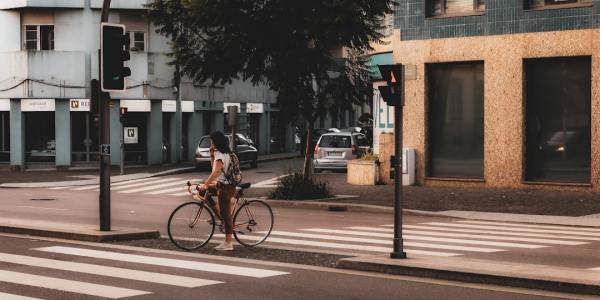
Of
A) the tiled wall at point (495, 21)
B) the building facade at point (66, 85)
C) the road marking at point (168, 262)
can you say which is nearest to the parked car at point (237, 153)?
the building facade at point (66, 85)

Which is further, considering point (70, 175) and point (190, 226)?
point (70, 175)

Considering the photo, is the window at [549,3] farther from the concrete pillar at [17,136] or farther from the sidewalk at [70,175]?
the concrete pillar at [17,136]

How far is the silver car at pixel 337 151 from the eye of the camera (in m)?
37.7

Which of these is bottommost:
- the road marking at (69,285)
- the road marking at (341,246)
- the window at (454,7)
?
the road marking at (341,246)

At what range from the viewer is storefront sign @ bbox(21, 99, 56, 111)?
44.1 m

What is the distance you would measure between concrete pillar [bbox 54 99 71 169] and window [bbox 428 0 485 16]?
20892 millimetres

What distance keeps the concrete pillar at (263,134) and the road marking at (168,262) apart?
43.1 m

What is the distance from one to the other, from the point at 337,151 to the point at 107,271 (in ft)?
86.7

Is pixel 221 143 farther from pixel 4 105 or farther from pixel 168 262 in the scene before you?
pixel 4 105

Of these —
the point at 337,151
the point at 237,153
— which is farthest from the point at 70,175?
the point at 337,151

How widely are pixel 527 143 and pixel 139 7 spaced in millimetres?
22745

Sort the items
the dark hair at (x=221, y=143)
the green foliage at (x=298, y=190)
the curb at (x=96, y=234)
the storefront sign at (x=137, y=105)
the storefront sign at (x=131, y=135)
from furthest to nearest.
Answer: the storefront sign at (x=137, y=105), the storefront sign at (x=131, y=135), the green foliage at (x=298, y=190), the curb at (x=96, y=234), the dark hair at (x=221, y=143)

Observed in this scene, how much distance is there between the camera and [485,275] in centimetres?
1077

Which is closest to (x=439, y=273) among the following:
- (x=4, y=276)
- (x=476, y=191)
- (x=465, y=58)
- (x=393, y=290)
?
(x=393, y=290)
